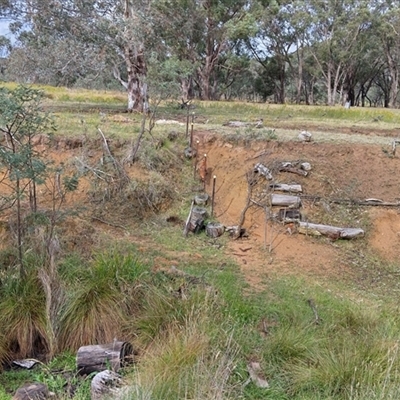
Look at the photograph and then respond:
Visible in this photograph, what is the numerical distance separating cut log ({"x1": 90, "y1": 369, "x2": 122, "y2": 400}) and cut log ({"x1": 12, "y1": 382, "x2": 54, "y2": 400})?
26 centimetres

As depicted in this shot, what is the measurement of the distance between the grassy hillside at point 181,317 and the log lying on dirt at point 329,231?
0.73 feet

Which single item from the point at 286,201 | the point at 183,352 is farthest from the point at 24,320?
the point at 286,201

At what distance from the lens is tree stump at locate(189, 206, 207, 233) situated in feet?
19.8

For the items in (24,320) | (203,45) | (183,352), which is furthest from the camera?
(203,45)

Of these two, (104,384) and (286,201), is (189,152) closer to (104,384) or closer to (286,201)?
(286,201)

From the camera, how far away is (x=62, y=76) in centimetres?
1164

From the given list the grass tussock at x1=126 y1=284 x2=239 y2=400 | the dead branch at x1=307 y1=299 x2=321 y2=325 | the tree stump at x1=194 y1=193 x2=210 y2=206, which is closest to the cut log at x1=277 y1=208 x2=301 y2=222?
the tree stump at x1=194 y1=193 x2=210 y2=206

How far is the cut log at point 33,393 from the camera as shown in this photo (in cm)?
275

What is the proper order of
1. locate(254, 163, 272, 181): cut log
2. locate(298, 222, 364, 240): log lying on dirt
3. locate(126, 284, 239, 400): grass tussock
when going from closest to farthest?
locate(126, 284, 239, 400): grass tussock
locate(298, 222, 364, 240): log lying on dirt
locate(254, 163, 272, 181): cut log

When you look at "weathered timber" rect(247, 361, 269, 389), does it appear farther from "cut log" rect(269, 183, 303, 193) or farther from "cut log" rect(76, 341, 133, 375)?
"cut log" rect(269, 183, 303, 193)

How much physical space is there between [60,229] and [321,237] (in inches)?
127

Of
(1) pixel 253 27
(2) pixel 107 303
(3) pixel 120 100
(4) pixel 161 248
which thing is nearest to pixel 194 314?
(2) pixel 107 303

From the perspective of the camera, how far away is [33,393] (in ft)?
9.13

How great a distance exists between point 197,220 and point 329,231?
5.61ft
